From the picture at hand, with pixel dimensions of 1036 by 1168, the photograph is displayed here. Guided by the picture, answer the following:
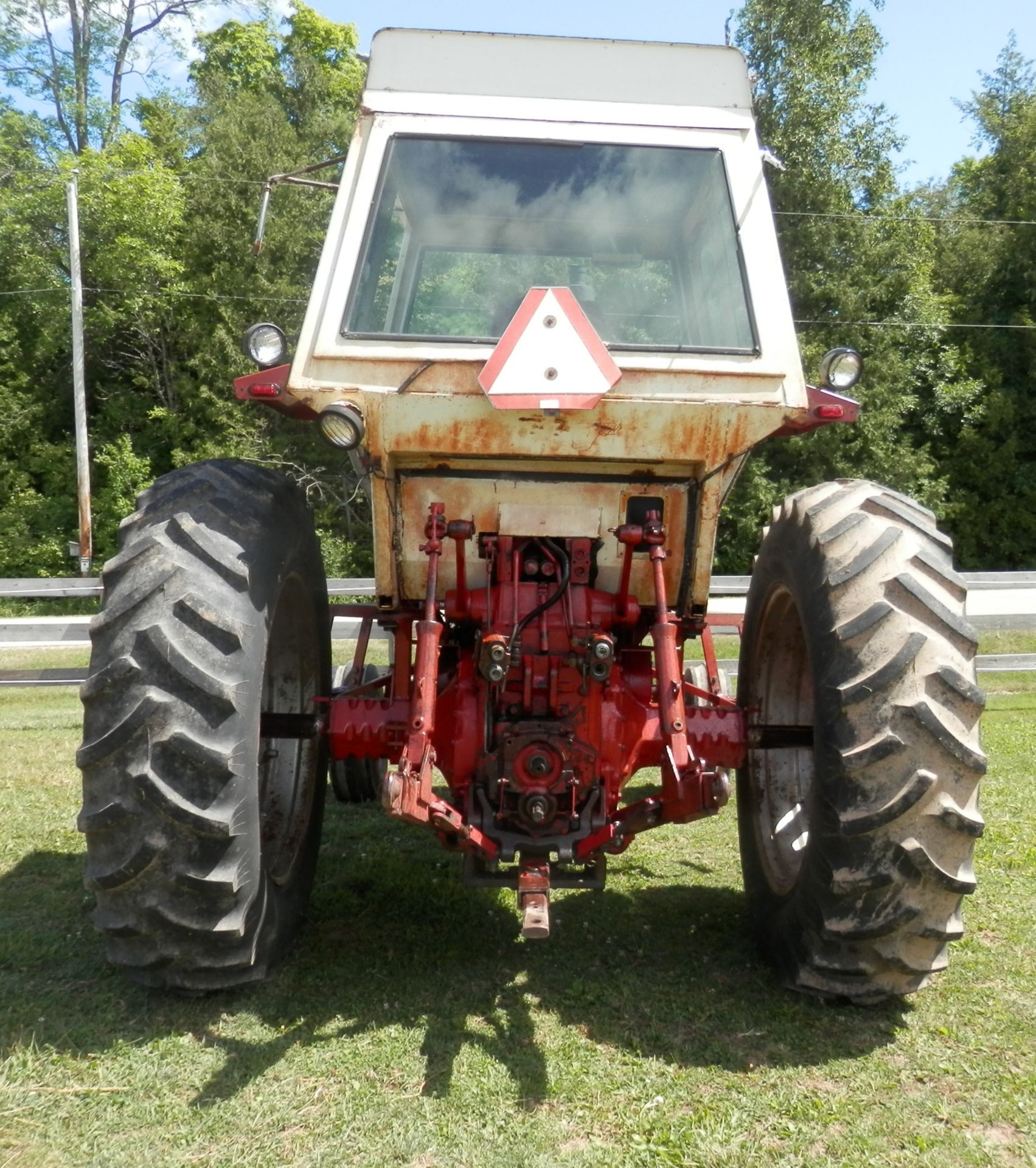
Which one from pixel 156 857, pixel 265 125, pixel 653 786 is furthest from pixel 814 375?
pixel 156 857

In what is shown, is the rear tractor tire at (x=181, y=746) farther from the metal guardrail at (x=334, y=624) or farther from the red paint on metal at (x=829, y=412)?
the metal guardrail at (x=334, y=624)

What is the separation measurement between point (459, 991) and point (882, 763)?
5.01 feet

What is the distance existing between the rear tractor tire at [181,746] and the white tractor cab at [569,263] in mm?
638

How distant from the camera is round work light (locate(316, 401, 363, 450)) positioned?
3400mm

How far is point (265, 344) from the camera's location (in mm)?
3756

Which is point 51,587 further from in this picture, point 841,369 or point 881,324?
point 881,324

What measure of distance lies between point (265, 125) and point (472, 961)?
26567 mm

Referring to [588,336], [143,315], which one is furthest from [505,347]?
[143,315]

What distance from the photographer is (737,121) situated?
4.02 m

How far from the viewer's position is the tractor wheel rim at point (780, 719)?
426 cm

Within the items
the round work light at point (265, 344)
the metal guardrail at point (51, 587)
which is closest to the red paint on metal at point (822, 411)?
the round work light at point (265, 344)

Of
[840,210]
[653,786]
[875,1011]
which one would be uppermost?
[840,210]

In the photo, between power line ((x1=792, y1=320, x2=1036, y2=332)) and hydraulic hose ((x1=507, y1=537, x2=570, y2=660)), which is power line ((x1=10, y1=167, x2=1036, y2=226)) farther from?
hydraulic hose ((x1=507, y1=537, x2=570, y2=660))

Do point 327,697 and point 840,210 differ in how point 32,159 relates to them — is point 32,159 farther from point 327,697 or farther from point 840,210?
point 327,697
